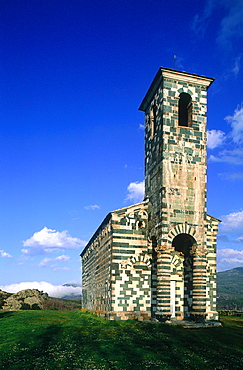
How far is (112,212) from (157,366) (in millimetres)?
16446

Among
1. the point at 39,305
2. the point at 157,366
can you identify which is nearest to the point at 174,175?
the point at 157,366

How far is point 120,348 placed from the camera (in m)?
15.8

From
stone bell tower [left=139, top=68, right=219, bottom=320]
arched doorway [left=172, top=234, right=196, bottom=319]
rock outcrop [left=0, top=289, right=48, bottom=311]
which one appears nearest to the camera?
stone bell tower [left=139, top=68, right=219, bottom=320]

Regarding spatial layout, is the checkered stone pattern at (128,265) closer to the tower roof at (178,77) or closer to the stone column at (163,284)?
the stone column at (163,284)

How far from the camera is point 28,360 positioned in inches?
538

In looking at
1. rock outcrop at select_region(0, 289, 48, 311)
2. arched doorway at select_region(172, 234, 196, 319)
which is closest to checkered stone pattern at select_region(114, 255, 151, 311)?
arched doorway at select_region(172, 234, 196, 319)

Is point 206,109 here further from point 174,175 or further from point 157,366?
point 157,366

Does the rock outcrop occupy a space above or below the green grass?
below

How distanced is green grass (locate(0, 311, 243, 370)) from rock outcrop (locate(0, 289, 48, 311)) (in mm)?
33498

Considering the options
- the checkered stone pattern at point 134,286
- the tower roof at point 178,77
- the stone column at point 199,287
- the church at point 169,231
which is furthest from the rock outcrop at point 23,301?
the tower roof at point 178,77

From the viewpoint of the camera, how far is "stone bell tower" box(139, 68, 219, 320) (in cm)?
2686

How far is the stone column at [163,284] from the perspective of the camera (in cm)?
2548

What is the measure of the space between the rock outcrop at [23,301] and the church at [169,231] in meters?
28.5

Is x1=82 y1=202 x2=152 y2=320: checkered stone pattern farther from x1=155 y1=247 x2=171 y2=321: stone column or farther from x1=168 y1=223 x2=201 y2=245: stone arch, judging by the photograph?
x1=168 y1=223 x2=201 y2=245: stone arch
